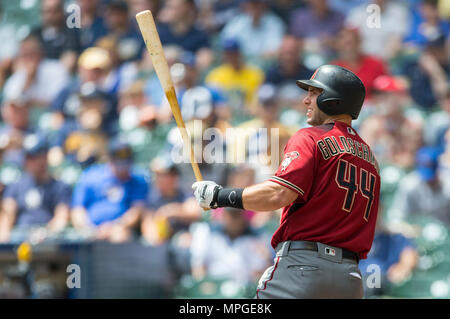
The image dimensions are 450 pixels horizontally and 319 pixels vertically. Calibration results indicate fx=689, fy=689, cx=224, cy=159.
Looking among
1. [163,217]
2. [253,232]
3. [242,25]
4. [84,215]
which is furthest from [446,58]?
[84,215]

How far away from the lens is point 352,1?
7977 mm

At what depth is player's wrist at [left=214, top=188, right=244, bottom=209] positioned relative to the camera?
3078mm

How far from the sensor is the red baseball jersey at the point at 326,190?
10.1 feet

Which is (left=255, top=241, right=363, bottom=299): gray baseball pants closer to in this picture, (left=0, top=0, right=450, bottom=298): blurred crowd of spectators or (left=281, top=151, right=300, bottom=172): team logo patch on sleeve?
(left=281, top=151, right=300, bottom=172): team logo patch on sleeve

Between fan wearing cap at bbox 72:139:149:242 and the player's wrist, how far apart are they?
359 cm

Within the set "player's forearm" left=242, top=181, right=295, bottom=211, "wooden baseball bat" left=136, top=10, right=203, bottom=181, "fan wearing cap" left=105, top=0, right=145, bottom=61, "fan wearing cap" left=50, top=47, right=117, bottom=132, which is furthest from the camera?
"fan wearing cap" left=105, top=0, right=145, bottom=61

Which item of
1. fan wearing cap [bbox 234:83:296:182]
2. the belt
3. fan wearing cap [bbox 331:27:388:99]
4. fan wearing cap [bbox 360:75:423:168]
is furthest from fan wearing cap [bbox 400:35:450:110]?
the belt

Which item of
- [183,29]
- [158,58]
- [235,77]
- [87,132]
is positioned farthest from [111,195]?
[158,58]

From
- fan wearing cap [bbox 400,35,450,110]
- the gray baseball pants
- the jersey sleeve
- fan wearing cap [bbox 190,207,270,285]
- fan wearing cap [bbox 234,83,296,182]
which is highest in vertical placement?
fan wearing cap [bbox 400,35,450,110]

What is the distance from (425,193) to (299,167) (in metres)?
Result: 3.78

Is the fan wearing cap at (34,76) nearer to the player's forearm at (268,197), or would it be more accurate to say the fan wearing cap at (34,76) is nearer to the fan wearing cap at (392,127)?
the fan wearing cap at (392,127)

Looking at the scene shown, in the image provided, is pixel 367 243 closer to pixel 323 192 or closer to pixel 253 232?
pixel 323 192

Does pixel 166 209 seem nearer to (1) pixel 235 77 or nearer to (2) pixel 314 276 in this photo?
(1) pixel 235 77

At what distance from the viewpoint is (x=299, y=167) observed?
304 cm
